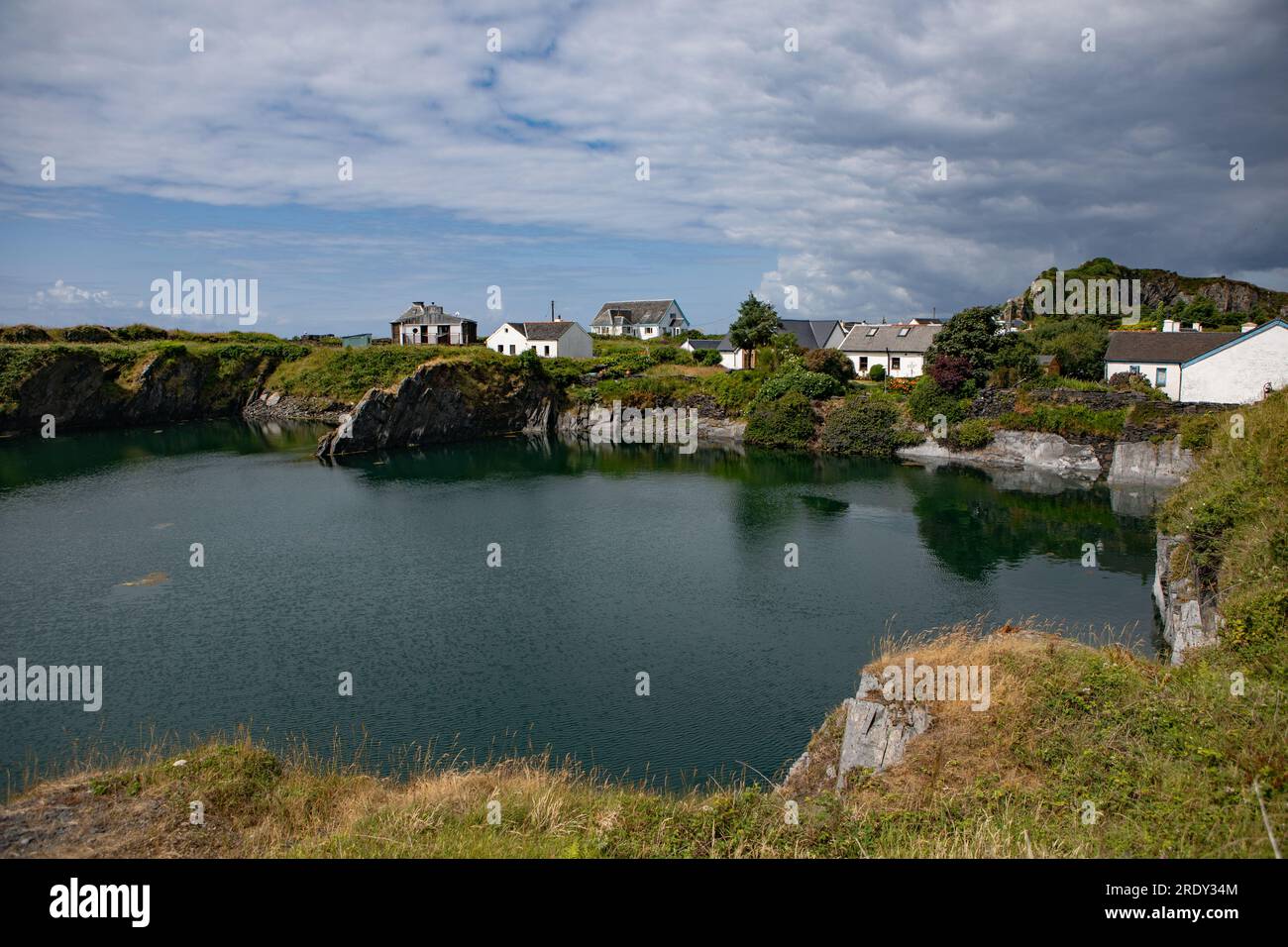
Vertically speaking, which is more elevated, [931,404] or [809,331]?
[809,331]

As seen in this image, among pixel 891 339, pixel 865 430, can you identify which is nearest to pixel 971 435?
pixel 865 430

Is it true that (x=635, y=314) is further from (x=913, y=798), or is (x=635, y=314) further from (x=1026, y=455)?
(x=913, y=798)

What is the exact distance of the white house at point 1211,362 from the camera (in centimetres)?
5419

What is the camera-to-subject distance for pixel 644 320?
121m

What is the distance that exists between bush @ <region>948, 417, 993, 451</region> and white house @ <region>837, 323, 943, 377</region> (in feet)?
57.9

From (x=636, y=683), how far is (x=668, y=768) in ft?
15.9

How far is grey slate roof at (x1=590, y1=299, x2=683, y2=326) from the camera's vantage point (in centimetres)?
12081

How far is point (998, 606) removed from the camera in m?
31.8

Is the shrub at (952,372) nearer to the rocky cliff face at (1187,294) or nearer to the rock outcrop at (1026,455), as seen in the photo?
the rock outcrop at (1026,455)

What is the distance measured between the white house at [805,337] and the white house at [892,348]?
4.28 m

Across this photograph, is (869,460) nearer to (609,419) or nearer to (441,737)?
(609,419)

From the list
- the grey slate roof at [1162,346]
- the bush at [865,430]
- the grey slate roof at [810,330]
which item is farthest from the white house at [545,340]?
the grey slate roof at [1162,346]

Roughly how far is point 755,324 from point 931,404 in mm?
23877
